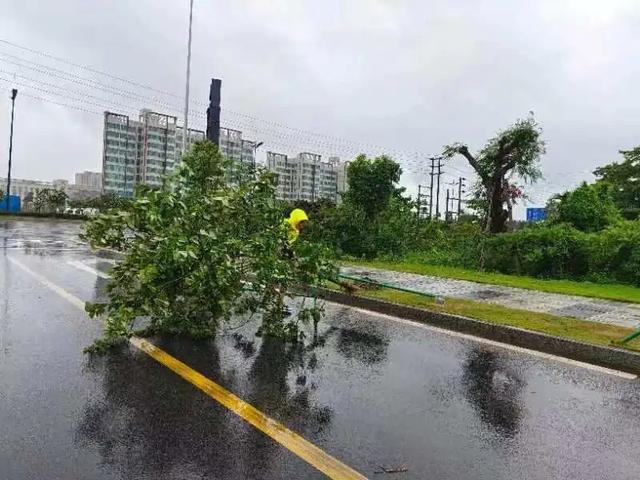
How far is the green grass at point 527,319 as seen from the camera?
24.2ft

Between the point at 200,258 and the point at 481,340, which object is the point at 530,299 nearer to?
the point at 481,340

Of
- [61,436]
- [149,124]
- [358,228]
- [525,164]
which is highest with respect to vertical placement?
[149,124]

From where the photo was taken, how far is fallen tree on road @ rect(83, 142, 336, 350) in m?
6.57

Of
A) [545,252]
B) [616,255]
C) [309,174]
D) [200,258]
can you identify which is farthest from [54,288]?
[309,174]

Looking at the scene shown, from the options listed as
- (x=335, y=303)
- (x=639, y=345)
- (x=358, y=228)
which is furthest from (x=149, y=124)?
(x=639, y=345)

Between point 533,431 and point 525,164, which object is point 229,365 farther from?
point 525,164

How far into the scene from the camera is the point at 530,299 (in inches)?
420

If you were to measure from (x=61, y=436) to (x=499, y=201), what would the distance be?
14.7m

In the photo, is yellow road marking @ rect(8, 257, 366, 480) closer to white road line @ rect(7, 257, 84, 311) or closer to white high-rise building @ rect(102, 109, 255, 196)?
white road line @ rect(7, 257, 84, 311)

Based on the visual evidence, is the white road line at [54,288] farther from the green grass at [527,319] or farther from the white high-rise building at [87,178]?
the white high-rise building at [87,178]

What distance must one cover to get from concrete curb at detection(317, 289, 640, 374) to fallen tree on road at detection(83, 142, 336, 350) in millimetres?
1916

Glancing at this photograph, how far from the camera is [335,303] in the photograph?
10320 mm

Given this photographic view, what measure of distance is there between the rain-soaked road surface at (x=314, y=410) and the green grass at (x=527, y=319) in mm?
932

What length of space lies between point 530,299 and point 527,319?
2457 mm
